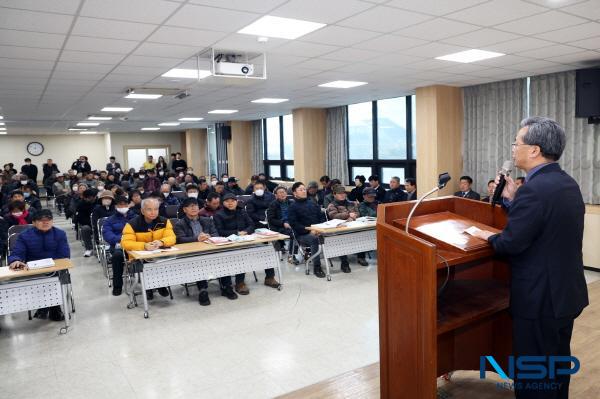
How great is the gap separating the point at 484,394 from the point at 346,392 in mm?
878

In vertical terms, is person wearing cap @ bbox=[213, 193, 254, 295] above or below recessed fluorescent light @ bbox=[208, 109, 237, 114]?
below

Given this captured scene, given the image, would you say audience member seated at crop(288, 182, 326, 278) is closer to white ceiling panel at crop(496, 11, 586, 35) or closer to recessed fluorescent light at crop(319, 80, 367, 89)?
recessed fluorescent light at crop(319, 80, 367, 89)

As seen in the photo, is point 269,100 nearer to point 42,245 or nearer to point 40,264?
point 42,245

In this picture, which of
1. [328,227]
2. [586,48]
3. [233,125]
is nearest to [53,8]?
[328,227]

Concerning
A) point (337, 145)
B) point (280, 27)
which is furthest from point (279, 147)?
point (280, 27)

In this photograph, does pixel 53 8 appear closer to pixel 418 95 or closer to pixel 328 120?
pixel 418 95

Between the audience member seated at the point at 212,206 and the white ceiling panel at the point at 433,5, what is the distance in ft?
12.0

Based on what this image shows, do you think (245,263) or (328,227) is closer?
(245,263)

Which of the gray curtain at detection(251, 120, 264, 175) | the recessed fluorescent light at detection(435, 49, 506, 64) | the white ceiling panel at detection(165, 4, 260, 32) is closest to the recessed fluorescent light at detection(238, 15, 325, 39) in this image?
the white ceiling panel at detection(165, 4, 260, 32)

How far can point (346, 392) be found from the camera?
304 centimetres

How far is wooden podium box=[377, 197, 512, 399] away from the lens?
1982mm

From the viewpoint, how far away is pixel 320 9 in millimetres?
3537

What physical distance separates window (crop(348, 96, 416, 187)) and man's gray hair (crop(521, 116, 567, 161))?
25.0ft

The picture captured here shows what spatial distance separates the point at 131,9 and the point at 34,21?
0.88m
